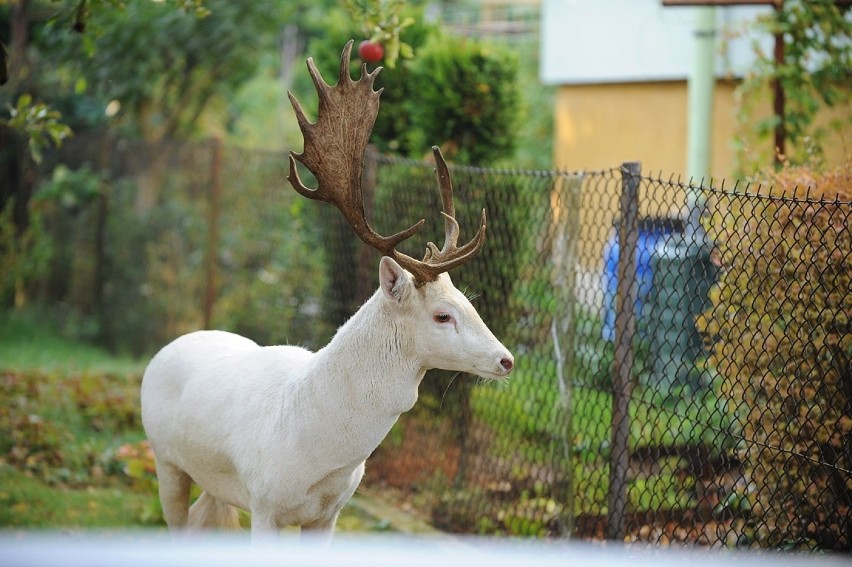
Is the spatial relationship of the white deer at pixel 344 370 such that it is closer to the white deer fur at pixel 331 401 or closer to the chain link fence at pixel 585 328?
the white deer fur at pixel 331 401

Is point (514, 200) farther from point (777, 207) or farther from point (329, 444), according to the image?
point (329, 444)

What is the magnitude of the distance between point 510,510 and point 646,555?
4.76ft

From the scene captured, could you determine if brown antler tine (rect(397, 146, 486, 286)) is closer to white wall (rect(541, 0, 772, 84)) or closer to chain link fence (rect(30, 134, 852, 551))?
chain link fence (rect(30, 134, 852, 551))

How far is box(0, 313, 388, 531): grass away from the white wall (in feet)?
22.1

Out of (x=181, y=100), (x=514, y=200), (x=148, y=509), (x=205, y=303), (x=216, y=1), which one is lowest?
(x=148, y=509)

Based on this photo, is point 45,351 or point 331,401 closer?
point 331,401

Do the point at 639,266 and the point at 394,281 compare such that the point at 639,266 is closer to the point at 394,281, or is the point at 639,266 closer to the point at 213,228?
the point at 394,281

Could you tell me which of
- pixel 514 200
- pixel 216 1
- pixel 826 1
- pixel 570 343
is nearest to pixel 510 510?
pixel 570 343

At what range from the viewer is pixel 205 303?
1059cm

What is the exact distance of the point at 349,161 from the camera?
4574 mm

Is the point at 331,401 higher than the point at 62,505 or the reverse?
higher

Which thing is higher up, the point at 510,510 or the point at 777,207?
the point at 777,207

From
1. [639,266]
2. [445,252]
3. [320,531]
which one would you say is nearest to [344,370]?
[445,252]

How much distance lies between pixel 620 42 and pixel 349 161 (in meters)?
9.57
